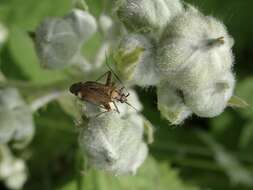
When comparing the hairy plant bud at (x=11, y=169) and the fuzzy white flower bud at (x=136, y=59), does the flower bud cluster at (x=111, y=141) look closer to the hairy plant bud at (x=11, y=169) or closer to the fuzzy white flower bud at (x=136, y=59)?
the fuzzy white flower bud at (x=136, y=59)

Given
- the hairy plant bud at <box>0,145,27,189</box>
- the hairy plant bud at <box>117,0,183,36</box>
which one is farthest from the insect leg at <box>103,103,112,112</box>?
the hairy plant bud at <box>0,145,27,189</box>

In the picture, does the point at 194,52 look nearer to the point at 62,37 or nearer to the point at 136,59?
the point at 136,59

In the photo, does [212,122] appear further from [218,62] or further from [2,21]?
[218,62]

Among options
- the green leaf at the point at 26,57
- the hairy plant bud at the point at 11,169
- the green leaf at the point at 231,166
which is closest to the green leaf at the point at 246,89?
the green leaf at the point at 231,166

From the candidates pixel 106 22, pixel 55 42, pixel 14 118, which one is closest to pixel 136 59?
pixel 55 42

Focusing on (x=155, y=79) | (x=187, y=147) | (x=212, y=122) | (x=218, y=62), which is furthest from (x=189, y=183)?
(x=218, y=62)
